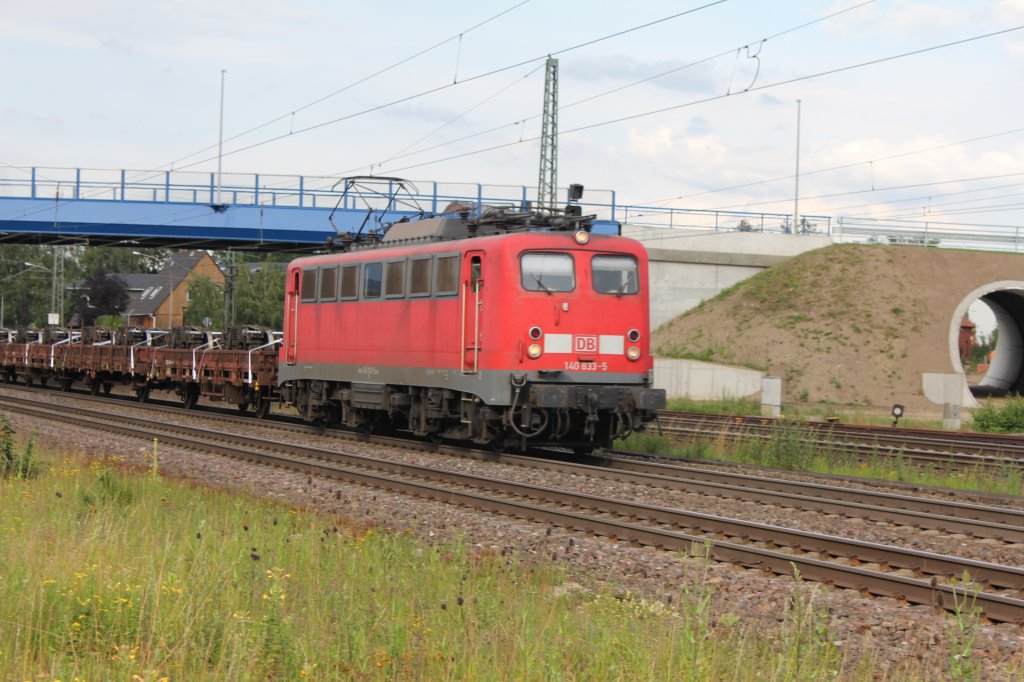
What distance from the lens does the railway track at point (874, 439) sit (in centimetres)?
1853

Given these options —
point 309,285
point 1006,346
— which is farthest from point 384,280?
point 1006,346

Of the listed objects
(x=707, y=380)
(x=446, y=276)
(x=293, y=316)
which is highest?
(x=446, y=276)

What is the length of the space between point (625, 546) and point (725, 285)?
3882cm

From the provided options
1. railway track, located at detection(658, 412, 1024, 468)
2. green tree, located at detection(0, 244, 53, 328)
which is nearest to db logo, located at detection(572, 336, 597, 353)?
railway track, located at detection(658, 412, 1024, 468)

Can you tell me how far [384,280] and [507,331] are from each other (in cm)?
376

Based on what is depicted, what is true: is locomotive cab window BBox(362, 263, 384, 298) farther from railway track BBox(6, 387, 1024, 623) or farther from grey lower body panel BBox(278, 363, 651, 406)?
railway track BBox(6, 387, 1024, 623)

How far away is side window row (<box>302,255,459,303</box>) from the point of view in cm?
1772

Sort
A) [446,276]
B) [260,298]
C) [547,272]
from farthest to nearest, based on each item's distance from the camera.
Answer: [260,298] → [446,276] → [547,272]

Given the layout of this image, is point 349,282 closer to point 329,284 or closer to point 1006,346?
point 329,284

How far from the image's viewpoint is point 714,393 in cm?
3903

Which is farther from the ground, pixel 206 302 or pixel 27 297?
pixel 27 297

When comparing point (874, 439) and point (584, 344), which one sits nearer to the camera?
point (584, 344)

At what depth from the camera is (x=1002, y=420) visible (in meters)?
28.3

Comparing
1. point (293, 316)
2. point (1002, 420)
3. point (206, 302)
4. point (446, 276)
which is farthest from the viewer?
point (206, 302)
